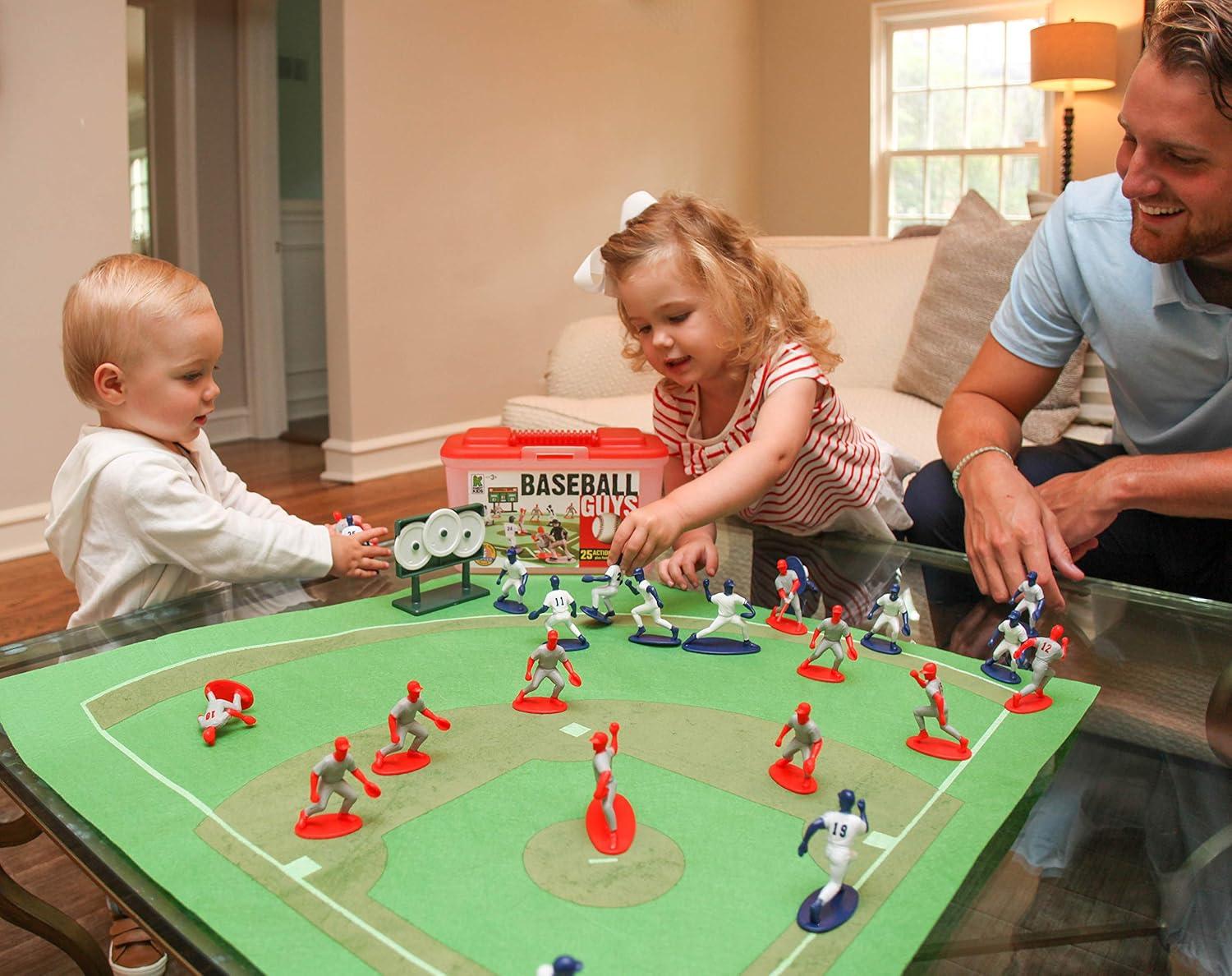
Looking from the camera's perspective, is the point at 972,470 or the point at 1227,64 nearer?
the point at 1227,64

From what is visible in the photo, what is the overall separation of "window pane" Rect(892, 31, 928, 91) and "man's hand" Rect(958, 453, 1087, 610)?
196 inches

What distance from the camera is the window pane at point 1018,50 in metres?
5.39

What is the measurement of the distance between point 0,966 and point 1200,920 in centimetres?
113

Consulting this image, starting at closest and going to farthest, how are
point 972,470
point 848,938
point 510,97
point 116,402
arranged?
point 848,938, point 116,402, point 972,470, point 510,97

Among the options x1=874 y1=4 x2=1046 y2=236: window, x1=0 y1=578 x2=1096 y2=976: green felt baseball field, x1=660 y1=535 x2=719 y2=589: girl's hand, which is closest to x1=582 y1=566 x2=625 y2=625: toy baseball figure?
x1=0 y1=578 x2=1096 y2=976: green felt baseball field

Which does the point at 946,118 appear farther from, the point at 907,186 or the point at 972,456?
the point at 972,456

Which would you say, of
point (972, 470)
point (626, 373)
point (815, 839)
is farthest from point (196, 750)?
point (626, 373)

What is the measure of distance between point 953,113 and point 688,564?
16.7 feet

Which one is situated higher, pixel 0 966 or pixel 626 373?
pixel 626 373

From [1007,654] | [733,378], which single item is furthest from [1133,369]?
[1007,654]

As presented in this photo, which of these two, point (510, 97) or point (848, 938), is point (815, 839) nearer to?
point (848, 938)

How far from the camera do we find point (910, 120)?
18.8ft

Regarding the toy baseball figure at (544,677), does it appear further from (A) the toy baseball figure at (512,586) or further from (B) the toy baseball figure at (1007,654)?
(B) the toy baseball figure at (1007,654)

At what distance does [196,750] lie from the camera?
796 millimetres
